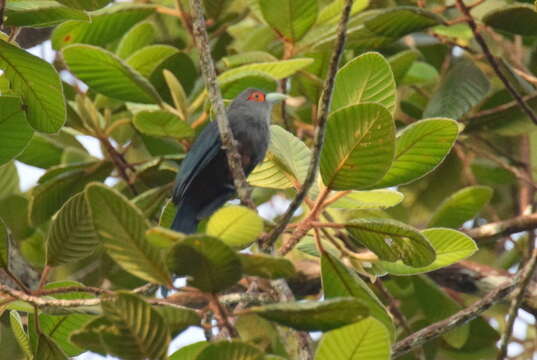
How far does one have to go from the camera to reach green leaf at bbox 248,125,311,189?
8.68 feet

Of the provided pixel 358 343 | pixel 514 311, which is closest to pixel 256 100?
pixel 358 343

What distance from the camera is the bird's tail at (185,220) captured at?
11.2 feet

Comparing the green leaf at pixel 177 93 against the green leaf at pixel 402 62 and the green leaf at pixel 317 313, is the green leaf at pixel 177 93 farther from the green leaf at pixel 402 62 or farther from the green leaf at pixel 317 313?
the green leaf at pixel 317 313

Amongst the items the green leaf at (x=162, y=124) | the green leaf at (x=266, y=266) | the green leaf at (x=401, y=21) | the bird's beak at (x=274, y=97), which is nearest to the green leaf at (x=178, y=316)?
the green leaf at (x=266, y=266)

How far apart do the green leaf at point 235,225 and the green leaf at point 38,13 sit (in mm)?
969

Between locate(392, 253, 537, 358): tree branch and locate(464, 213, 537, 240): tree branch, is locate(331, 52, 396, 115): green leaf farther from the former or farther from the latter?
locate(464, 213, 537, 240): tree branch

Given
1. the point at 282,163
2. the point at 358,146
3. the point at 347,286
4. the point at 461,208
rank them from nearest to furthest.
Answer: the point at 358,146 < the point at 347,286 < the point at 282,163 < the point at 461,208

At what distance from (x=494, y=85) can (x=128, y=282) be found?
7.12 ft

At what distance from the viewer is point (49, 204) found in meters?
3.83

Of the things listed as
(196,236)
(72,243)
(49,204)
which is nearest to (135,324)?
(196,236)

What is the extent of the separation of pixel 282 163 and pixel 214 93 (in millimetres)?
497

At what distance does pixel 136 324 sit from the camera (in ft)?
6.21

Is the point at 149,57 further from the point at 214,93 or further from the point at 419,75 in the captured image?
the point at 214,93

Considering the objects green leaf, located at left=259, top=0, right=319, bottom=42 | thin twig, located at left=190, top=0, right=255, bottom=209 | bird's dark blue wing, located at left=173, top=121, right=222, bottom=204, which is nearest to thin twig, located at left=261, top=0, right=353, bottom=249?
thin twig, located at left=190, top=0, right=255, bottom=209
